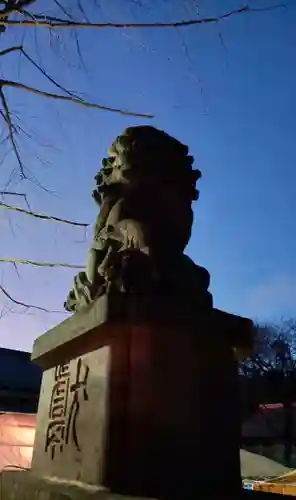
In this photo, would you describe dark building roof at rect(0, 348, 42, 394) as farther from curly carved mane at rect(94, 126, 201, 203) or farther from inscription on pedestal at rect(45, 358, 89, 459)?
curly carved mane at rect(94, 126, 201, 203)

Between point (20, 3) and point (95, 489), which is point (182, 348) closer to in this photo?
point (95, 489)

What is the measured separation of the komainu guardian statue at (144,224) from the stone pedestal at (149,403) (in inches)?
6.7

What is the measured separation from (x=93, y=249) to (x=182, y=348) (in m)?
0.90

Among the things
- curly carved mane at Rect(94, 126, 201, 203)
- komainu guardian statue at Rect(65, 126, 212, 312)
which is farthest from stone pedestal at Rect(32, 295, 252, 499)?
curly carved mane at Rect(94, 126, 201, 203)

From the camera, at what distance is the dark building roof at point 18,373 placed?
12744 millimetres

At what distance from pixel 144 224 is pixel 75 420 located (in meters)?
1.11

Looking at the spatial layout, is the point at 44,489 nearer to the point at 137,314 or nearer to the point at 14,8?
the point at 137,314

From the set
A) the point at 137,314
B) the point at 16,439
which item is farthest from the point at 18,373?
the point at 137,314

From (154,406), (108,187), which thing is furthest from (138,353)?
(108,187)

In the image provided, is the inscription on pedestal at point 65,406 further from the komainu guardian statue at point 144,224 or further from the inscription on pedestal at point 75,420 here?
the komainu guardian statue at point 144,224

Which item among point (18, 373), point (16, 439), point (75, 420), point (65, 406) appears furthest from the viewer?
point (18, 373)

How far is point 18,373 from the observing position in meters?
13.8

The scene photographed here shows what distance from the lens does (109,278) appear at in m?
2.17

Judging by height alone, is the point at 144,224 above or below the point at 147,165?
below
